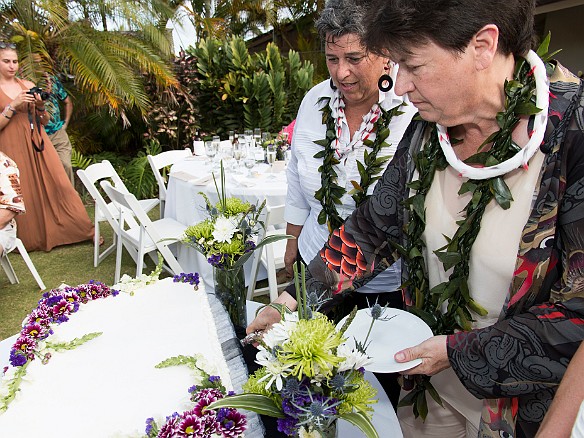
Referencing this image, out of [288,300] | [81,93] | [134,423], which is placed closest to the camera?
[134,423]

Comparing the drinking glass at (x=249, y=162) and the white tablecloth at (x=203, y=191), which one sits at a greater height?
the drinking glass at (x=249, y=162)

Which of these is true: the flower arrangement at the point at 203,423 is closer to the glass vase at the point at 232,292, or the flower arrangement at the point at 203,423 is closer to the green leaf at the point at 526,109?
the glass vase at the point at 232,292

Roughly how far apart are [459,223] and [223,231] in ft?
2.47

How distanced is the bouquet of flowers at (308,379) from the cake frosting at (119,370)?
373 mm

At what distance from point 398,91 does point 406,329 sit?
65cm

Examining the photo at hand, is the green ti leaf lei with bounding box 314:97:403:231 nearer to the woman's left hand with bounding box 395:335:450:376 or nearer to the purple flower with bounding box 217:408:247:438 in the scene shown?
the woman's left hand with bounding box 395:335:450:376

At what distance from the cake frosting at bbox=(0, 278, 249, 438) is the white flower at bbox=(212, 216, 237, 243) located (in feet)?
0.85

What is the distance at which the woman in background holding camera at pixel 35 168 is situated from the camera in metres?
4.89

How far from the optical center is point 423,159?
4.42 feet

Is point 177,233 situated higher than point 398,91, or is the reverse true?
point 398,91

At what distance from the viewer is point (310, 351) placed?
2.69ft

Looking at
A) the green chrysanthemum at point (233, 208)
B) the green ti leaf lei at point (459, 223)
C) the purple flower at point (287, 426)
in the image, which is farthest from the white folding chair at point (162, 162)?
the purple flower at point (287, 426)

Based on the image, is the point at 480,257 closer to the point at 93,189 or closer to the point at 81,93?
the point at 93,189

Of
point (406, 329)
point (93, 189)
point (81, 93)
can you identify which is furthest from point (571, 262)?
point (81, 93)
